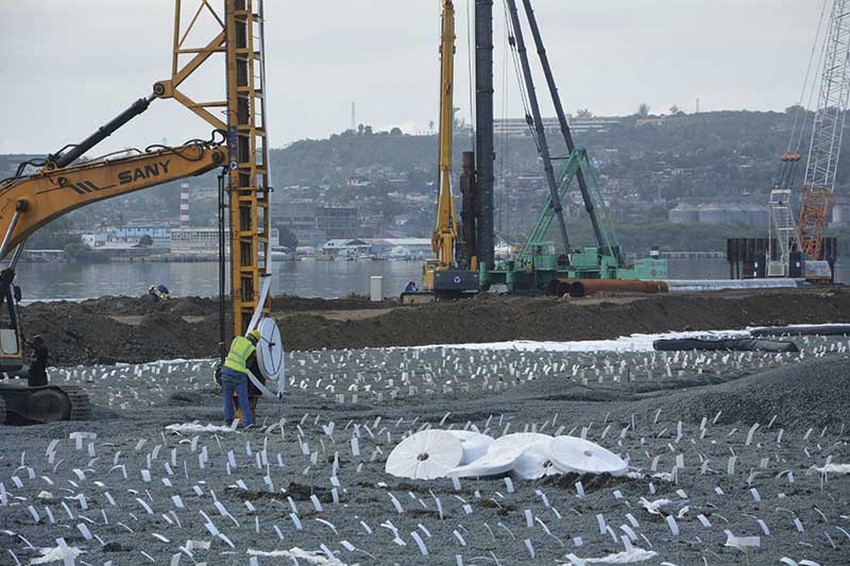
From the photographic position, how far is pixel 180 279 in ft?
323

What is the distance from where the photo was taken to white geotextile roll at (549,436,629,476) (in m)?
14.0

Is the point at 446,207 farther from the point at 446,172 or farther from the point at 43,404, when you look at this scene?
the point at 43,404

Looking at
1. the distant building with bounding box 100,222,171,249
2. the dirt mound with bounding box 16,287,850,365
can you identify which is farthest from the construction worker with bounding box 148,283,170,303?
the distant building with bounding box 100,222,171,249

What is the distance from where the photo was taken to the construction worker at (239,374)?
18.1 m

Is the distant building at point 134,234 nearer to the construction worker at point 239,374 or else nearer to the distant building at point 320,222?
the distant building at point 320,222

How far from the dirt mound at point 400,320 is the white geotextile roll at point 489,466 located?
55.9 ft

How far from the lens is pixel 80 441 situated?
16.5m

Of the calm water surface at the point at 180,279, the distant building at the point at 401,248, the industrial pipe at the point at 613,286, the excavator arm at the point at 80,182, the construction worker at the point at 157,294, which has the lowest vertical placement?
the distant building at the point at 401,248

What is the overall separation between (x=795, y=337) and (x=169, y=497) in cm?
2451

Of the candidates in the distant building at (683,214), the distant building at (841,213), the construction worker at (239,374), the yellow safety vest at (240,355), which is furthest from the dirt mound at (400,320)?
the distant building at (841,213)

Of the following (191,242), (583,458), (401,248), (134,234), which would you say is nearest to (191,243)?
(191,242)

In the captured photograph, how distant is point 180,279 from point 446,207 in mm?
52360

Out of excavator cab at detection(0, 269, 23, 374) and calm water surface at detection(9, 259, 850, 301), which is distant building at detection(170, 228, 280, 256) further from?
excavator cab at detection(0, 269, 23, 374)

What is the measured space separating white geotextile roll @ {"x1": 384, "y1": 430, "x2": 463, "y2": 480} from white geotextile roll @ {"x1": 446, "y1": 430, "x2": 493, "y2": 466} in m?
0.12
